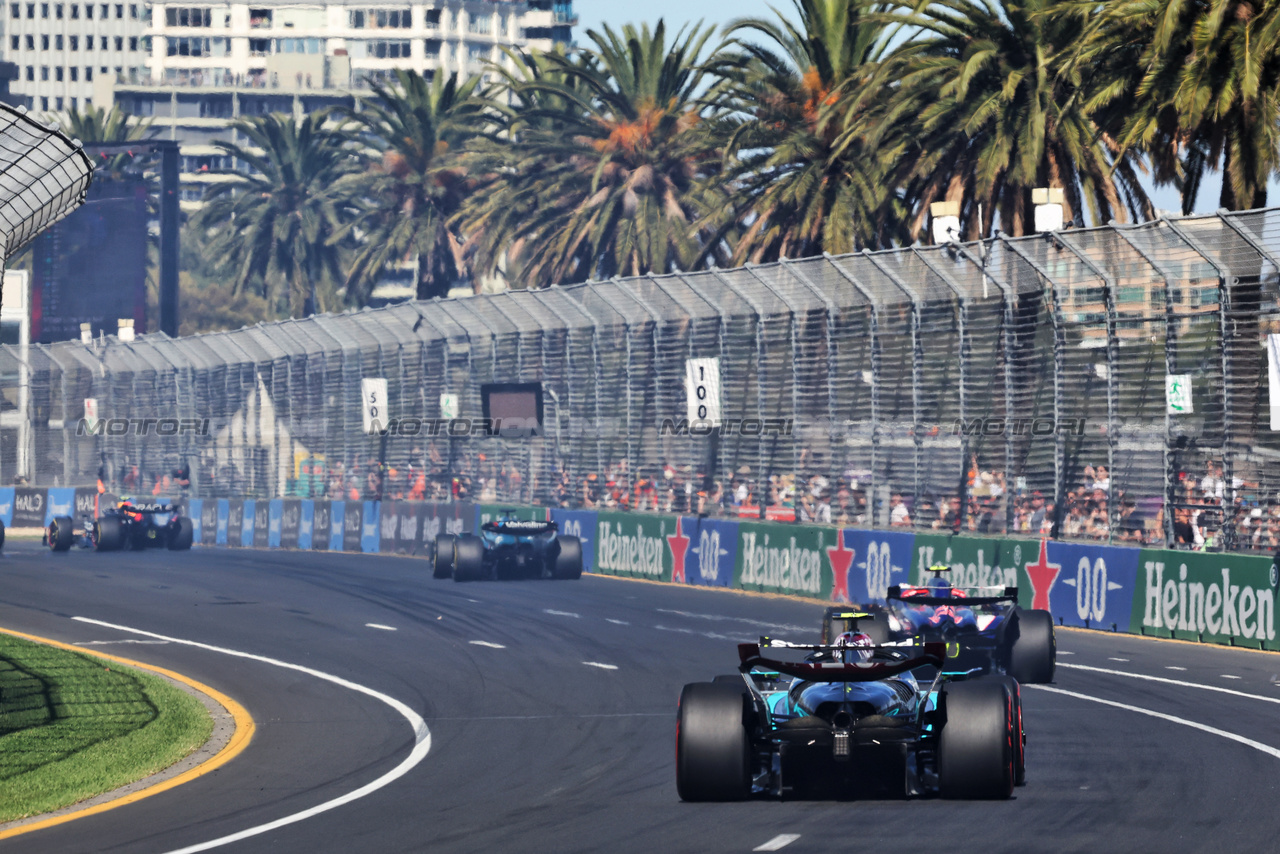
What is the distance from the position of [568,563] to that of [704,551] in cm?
238

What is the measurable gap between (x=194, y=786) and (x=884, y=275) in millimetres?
17187

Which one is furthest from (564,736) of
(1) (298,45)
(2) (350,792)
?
(1) (298,45)

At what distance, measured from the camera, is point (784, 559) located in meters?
29.2

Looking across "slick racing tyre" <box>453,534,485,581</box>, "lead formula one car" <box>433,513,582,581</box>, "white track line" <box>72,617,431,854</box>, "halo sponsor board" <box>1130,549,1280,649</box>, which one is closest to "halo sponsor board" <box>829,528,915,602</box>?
"halo sponsor board" <box>1130,549,1280,649</box>

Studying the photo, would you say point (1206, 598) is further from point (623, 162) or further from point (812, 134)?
point (623, 162)

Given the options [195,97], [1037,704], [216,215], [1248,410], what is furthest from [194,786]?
[195,97]

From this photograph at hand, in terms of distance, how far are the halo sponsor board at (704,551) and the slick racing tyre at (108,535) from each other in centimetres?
1444

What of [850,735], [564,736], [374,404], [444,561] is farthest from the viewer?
[374,404]

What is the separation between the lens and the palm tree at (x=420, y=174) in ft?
194

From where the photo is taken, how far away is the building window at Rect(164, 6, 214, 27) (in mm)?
163500

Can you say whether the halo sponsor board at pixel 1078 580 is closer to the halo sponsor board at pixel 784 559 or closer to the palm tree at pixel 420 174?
the halo sponsor board at pixel 784 559

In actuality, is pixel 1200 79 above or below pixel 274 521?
above

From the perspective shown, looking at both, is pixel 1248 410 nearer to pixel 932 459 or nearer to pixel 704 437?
pixel 932 459

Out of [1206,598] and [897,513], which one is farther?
[897,513]
